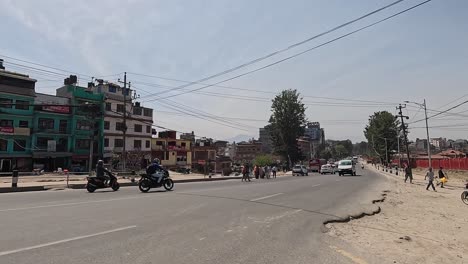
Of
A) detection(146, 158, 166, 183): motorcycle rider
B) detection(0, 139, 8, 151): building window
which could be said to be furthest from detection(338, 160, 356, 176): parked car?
detection(0, 139, 8, 151): building window

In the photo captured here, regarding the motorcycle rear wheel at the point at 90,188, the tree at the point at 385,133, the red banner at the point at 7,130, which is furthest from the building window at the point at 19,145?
the tree at the point at 385,133

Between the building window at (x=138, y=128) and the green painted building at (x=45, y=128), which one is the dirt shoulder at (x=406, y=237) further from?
the building window at (x=138, y=128)

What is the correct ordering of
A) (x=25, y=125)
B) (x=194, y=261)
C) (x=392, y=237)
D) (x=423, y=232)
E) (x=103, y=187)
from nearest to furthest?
(x=194, y=261)
(x=392, y=237)
(x=423, y=232)
(x=103, y=187)
(x=25, y=125)

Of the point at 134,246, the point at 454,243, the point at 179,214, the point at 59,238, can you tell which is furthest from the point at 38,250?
the point at 454,243

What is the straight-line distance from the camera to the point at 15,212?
36.6 ft

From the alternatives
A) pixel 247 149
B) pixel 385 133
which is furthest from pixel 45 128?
pixel 247 149

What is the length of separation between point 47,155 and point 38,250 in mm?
50645

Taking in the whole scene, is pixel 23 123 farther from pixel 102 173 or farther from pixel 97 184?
pixel 97 184

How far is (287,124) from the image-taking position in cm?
9356

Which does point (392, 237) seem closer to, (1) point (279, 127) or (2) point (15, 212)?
(2) point (15, 212)

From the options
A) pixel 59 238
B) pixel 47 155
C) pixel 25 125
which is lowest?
pixel 59 238

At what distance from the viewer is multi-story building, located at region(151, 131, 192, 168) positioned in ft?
249

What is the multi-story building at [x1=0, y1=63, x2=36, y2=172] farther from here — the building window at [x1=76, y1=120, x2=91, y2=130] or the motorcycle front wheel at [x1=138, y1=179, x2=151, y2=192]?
the motorcycle front wheel at [x1=138, y1=179, x2=151, y2=192]

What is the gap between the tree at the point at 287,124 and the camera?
3644 inches
